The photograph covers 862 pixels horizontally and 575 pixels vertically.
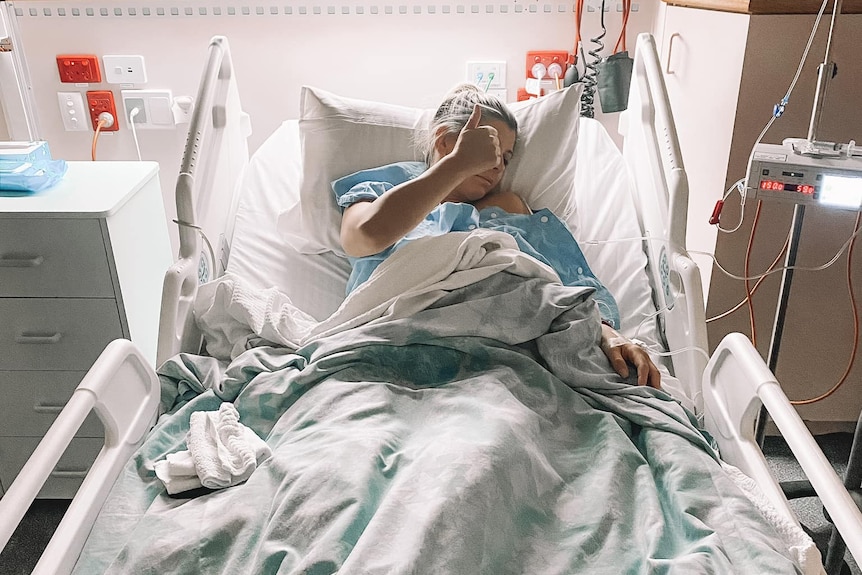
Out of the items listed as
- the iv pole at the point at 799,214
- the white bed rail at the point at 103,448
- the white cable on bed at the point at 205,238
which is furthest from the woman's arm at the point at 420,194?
the iv pole at the point at 799,214

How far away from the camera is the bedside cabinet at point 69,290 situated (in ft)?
5.58

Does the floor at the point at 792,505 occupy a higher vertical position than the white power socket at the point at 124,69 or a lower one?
lower

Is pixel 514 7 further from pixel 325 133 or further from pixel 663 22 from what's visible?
pixel 325 133

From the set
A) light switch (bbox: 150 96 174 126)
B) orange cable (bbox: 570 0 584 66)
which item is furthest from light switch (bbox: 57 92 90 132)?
orange cable (bbox: 570 0 584 66)

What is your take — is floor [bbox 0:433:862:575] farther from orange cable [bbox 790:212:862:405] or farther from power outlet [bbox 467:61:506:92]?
power outlet [bbox 467:61:506:92]

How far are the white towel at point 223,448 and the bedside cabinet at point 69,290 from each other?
2.31 ft

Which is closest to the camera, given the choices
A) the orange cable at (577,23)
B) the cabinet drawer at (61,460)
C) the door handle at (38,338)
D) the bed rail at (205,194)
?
the bed rail at (205,194)

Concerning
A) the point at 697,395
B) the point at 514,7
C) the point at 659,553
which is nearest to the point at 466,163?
the point at 697,395

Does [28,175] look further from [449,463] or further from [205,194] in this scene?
[449,463]

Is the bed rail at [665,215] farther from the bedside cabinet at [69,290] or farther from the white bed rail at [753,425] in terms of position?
the bedside cabinet at [69,290]

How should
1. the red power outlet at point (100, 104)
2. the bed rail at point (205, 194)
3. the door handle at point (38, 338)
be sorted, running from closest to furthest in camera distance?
the bed rail at point (205, 194)
the door handle at point (38, 338)
the red power outlet at point (100, 104)

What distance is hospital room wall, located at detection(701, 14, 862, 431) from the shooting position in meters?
1.68

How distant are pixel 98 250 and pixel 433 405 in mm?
939

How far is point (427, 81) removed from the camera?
2273 mm
